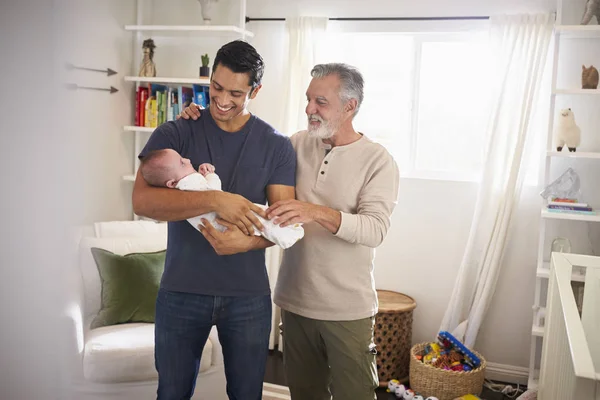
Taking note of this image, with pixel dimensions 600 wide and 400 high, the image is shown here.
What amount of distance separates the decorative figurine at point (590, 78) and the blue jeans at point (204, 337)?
2.14m

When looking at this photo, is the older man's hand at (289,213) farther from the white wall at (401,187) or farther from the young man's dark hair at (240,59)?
the white wall at (401,187)

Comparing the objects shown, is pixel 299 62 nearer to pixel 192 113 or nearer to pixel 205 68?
pixel 205 68

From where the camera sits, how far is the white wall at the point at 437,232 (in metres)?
3.56

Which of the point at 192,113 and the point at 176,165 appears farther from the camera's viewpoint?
the point at 192,113

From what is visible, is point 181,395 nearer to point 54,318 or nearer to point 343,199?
point 343,199

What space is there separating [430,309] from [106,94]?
89.2 inches

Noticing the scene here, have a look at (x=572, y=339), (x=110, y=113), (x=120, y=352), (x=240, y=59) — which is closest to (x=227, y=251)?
(x=240, y=59)

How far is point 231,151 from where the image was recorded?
1.83m

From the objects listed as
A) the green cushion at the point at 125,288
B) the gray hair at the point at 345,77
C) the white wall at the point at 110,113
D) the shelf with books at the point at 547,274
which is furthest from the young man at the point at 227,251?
the shelf with books at the point at 547,274

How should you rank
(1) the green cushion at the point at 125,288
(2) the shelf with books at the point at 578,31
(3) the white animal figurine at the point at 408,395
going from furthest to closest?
(3) the white animal figurine at the point at 408,395, (2) the shelf with books at the point at 578,31, (1) the green cushion at the point at 125,288

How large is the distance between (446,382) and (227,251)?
1983 millimetres

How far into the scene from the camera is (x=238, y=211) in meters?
1.71

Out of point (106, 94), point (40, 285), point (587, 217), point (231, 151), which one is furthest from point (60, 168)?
point (106, 94)

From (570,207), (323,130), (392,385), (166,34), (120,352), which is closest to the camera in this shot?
(323,130)
